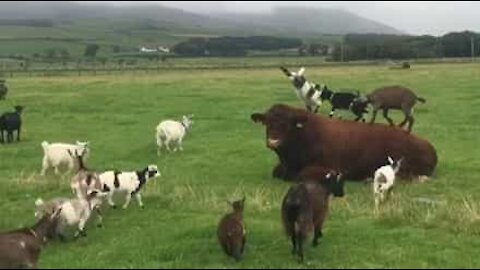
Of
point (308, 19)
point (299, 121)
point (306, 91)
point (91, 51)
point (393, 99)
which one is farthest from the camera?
point (91, 51)

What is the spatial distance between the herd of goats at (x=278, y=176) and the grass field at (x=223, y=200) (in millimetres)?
389

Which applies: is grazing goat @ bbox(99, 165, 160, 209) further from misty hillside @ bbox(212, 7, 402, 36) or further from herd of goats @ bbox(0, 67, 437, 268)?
misty hillside @ bbox(212, 7, 402, 36)

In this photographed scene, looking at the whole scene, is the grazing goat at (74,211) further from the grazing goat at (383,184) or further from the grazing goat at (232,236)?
the grazing goat at (383,184)

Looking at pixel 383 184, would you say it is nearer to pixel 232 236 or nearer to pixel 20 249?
pixel 232 236

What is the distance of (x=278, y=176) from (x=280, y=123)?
1590 mm

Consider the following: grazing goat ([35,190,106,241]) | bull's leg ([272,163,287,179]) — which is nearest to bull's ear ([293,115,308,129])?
bull's leg ([272,163,287,179])

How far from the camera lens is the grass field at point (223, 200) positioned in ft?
43.4

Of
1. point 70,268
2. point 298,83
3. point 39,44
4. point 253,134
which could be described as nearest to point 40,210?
point 70,268

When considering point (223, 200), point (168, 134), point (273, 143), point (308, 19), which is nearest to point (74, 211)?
point (223, 200)

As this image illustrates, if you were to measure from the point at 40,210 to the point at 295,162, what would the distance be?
814cm

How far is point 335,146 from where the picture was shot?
21.8 metres

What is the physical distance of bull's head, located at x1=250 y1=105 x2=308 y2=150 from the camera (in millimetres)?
21203

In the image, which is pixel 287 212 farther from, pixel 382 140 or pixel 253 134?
pixel 253 134

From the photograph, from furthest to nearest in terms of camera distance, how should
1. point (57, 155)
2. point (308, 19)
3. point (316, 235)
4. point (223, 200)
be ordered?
point (308, 19), point (57, 155), point (223, 200), point (316, 235)
